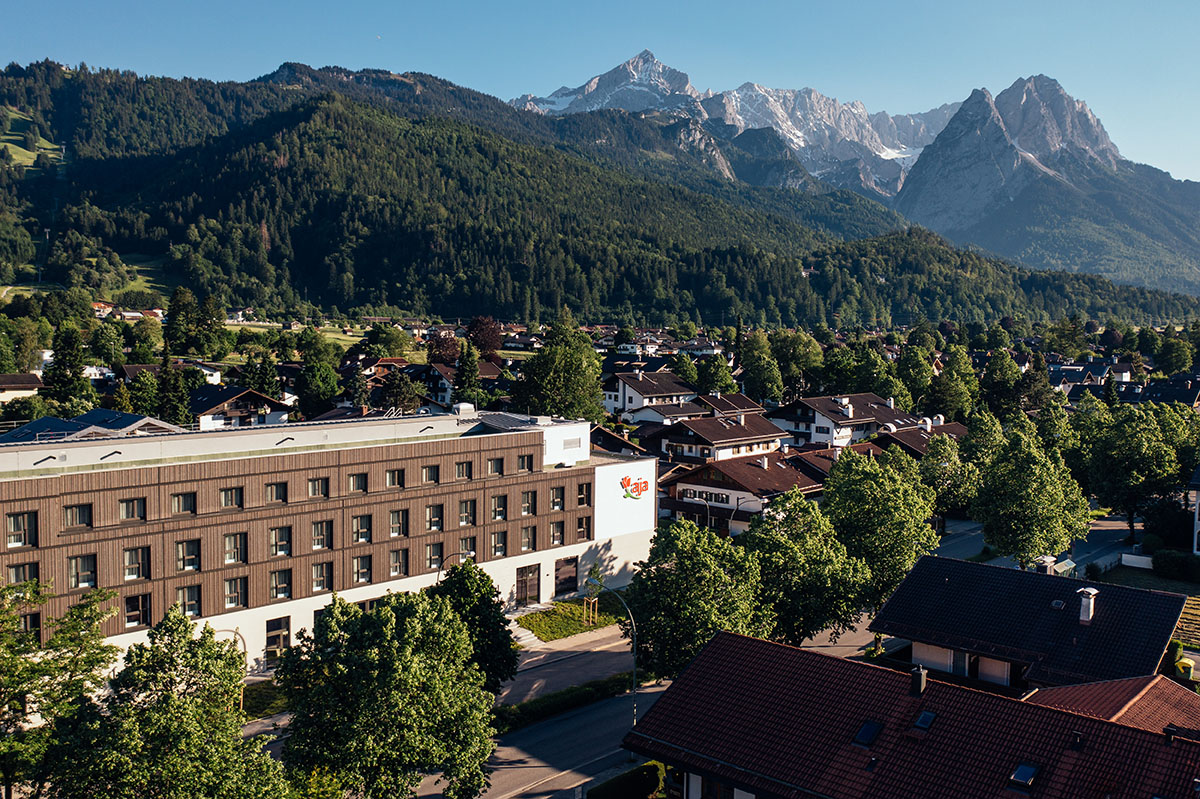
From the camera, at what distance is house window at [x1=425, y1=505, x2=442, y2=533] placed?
54250 mm

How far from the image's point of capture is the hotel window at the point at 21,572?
39781 mm

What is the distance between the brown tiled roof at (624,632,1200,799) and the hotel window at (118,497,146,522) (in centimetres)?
2622

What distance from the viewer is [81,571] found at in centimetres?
4178

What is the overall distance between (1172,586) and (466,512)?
50127mm

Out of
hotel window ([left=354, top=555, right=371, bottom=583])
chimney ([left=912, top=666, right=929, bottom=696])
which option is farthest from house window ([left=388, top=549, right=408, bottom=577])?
chimney ([left=912, top=666, right=929, bottom=696])

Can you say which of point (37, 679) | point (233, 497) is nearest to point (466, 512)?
point (233, 497)

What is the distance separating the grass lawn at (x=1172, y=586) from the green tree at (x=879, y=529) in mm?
15988

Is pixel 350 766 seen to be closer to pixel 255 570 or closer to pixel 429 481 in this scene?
pixel 255 570

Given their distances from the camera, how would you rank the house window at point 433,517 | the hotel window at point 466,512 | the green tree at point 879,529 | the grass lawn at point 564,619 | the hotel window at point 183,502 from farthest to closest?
the hotel window at point 466,512
the grass lawn at point 564,619
the house window at point 433,517
the green tree at point 879,529
the hotel window at point 183,502

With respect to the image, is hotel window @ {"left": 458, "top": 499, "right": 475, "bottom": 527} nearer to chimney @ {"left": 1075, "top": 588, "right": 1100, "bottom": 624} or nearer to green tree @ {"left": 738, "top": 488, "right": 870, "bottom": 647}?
green tree @ {"left": 738, "top": 488, "right": 870, "bottom": 647}

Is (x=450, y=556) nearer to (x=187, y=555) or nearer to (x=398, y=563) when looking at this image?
(x=398, y=563)

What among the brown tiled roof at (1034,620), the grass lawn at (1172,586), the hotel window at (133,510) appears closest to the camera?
the brown tiled roof at (1034,620)

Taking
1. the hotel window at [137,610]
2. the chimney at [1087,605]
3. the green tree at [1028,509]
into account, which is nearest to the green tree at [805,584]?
the chimney at [1087,605]

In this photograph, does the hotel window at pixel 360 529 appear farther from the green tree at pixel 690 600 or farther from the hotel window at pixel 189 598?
the green tree at pixel 690 600
